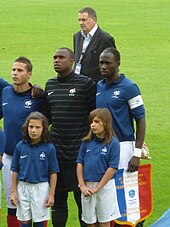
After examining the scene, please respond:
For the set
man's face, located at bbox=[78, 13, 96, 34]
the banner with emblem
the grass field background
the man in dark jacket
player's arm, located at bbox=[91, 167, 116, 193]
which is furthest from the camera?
the grass field background

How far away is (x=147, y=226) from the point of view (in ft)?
32.0

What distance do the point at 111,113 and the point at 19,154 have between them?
101cm

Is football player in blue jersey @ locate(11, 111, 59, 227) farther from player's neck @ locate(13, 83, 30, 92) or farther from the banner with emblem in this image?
the banner with emblem

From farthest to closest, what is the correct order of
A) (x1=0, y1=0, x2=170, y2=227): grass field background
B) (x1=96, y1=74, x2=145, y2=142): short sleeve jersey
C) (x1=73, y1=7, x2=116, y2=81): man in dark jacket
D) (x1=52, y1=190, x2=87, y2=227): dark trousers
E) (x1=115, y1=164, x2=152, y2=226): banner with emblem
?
(x1=0, y1=0, x2=170, y2=227): grass field background, (x1=73, y1=7, x2=116, y2=81): man in dark jacket, (x1=52, y1=190, x2=87, y2=227): dark trousers, (x1=115, y1=164, x2=152, y2=226): banner with emblem, (x1=96, y1=74, x2=145, y2=142): short sleeve jersey

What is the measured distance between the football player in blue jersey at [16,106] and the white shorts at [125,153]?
3.11ft

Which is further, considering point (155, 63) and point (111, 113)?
point (155, 63)

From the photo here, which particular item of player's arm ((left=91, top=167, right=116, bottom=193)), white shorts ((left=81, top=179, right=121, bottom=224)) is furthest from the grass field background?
player's arm ((left=91, top=167, right=116, bottom=193))

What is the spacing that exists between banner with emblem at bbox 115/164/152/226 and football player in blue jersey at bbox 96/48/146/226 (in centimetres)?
17

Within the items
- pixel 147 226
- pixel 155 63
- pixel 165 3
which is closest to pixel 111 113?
pixel 147 226

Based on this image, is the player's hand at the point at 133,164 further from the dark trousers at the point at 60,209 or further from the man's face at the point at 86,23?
the man's face at the point at 86,23

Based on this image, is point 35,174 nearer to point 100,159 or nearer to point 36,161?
point 36,161

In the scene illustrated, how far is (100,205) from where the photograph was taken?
27.6ft

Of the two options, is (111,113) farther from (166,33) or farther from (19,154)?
(166,33)

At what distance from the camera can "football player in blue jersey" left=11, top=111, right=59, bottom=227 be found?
8.33 meters
